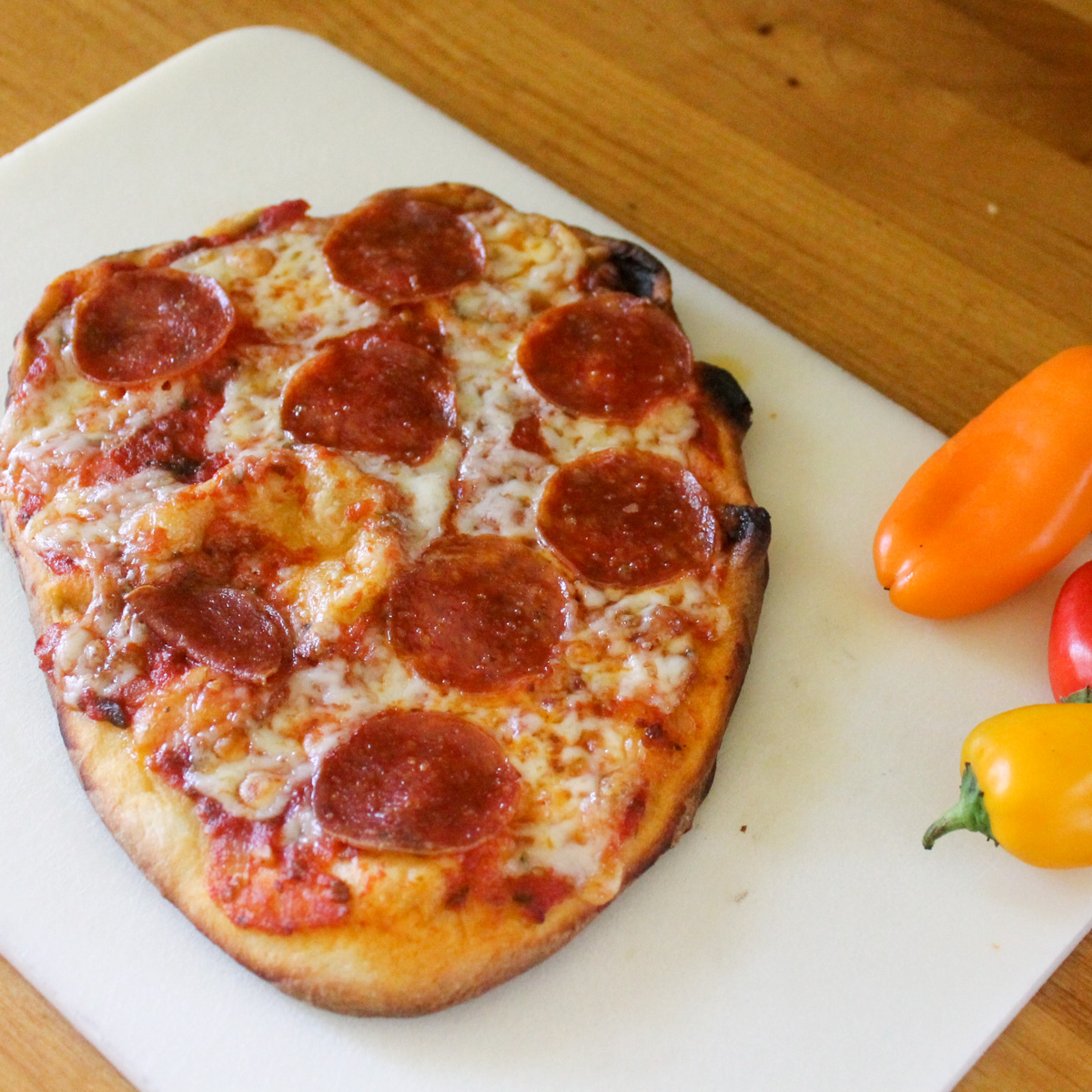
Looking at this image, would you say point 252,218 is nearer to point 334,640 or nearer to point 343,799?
point 334,640

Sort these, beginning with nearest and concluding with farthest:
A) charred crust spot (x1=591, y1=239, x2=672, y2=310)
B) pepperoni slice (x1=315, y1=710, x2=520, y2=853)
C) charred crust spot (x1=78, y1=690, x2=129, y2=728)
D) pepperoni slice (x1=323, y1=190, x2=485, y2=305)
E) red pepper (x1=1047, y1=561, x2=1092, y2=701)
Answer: pepperoni slice (x1=315, y1=710, x2=520, y2=853) < charred crust spot (x1=78, y1=690, x2=129, y2=728) < red pepper (x1=1047, y1=561, x2=1092, y2=701) < pepperoni slice (x1=323, y1=190, x2=485, y2=305) < charred crust spot (x1=591, y1=239, x2=672, y2=310)

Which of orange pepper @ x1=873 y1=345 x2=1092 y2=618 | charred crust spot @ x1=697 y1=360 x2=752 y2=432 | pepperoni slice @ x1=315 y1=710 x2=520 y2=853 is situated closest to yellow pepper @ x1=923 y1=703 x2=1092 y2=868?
orange pepper @ x1=873 y1=345 x2=1092 y2=618

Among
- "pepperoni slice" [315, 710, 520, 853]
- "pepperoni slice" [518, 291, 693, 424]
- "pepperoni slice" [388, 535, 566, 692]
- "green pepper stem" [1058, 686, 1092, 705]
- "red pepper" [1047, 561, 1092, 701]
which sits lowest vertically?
"red pepper" [1047, 561, 1092, 701]

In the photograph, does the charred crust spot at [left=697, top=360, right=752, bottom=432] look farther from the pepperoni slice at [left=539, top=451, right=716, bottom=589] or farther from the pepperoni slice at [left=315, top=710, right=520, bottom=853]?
the pepperoni slice at [left=315, top=710, right=520, bottom=853]

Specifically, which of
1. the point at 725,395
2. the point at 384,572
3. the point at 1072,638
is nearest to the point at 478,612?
the point at 384,572

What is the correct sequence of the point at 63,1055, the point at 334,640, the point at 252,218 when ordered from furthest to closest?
the point at 252,218, the point at 334,640, the point at 63,1055

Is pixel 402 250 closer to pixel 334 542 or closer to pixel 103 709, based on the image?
pixel 334 542

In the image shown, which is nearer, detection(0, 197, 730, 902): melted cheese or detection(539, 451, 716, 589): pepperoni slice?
detection(0, 197, 730, 902): melted cheese

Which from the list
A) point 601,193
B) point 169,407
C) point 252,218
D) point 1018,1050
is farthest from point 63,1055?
point 601,193
